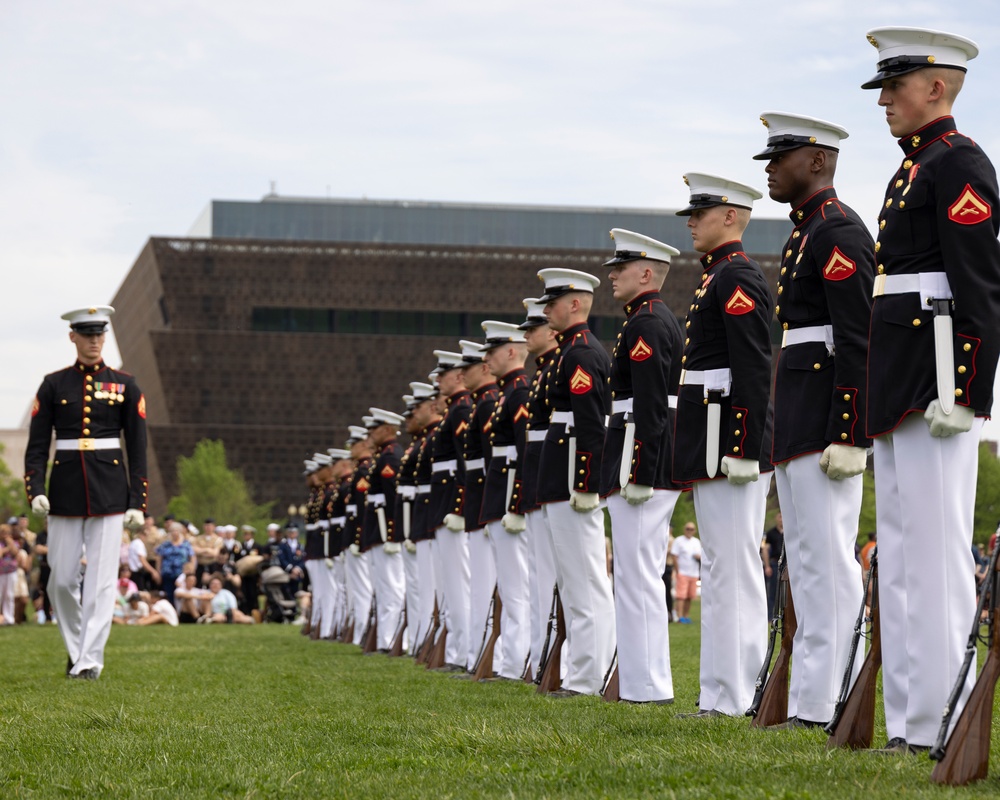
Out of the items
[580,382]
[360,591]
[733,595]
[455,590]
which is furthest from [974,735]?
[360,591]

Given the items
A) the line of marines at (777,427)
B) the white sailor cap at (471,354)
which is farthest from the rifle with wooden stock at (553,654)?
the white sailor cap at (471,354)

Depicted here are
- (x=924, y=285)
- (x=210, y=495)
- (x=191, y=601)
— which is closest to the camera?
(x=924, y=285)

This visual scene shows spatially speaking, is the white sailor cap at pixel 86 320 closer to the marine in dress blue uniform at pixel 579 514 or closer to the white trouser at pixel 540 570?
the white trouser at pixel 540 570

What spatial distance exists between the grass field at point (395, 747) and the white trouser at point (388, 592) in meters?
Answer: 6.88

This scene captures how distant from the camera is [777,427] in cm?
698

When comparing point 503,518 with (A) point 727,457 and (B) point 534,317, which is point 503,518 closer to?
(B) point 534,317

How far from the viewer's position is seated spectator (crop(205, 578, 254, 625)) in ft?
99.9

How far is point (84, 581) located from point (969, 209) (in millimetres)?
8691

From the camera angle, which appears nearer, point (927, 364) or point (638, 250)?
point (927, 364)

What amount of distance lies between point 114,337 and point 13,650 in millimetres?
93809

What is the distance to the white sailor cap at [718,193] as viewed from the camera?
833cm

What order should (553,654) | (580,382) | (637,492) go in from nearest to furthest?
(637,492) → (580,382) → (553,654)

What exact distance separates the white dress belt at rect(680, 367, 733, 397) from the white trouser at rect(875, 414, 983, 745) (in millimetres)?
2174

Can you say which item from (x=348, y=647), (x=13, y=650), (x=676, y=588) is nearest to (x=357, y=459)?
(x=348, y=647)
